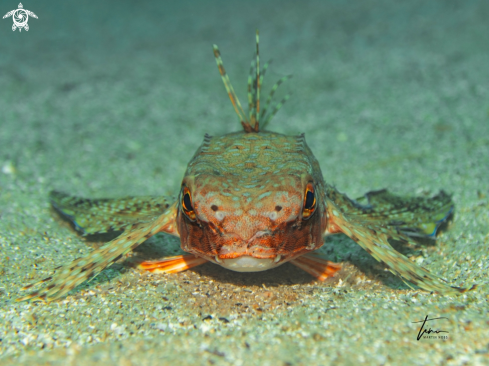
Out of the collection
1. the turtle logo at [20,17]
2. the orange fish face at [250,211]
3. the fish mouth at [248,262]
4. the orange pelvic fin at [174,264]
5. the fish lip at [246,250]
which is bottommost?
the orange pelvic fin at [174,264]

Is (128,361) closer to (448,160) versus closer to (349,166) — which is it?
(349,166)

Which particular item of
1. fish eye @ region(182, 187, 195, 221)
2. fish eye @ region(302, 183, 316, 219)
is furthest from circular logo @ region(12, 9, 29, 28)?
fish eye @ region(302, 183, 316, 219)

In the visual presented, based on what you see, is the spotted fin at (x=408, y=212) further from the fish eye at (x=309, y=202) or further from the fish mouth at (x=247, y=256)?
the fish mouth at (x=247, y=256)

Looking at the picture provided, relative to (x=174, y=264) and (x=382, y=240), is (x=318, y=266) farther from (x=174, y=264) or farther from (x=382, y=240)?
(x=174, y=264)

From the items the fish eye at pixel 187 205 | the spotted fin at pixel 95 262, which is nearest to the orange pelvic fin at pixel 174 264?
the spotted fin at pixel 95 262

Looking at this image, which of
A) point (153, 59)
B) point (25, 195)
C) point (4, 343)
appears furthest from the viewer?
point (153, 59)

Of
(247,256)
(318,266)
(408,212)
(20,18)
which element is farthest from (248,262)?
(20,18)

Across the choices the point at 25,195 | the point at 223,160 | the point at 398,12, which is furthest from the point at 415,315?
the point at 398,12
